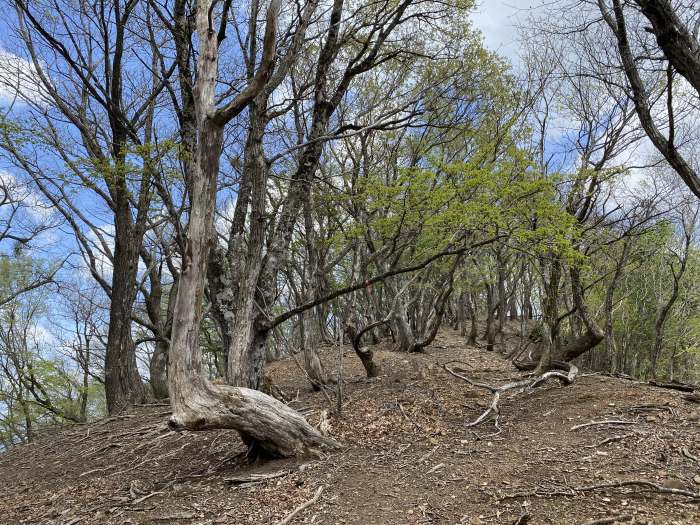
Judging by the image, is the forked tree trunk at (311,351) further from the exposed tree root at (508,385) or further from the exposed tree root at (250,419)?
the exposed tree root at (250,419)

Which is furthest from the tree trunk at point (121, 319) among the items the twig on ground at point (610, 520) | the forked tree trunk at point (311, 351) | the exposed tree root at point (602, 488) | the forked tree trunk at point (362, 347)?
the twig on ground at point (610, 520)

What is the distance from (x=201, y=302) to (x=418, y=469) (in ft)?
8.85

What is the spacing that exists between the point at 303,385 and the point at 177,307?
5.41 meters

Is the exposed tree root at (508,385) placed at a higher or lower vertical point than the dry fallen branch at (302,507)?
higher

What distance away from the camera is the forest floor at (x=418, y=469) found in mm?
3475

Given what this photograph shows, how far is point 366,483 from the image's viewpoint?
4168 mm

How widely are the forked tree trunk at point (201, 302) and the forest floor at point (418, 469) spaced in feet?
1.91

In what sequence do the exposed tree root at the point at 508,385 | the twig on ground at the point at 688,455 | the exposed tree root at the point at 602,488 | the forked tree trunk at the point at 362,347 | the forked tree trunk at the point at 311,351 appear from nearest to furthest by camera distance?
the exposed tree root at the point at 602,488 < the twig on ground at the point at 688,455 < the exposed tree root at the point at 508,385 < the forked tree trunk at the point at 362,347 < the forked tree trunk at the point at 311,351

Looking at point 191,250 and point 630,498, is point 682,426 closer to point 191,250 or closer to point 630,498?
point 630,498

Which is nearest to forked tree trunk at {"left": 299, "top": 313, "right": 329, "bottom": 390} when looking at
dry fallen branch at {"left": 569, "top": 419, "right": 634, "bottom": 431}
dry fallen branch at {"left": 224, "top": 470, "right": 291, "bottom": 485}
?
dry fallen branch at {"left": 224, "top": 470, "right": 291, "bottom": 485}

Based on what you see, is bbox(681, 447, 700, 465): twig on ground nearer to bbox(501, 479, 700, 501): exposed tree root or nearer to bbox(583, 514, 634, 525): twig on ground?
bbox(501, 479, 700, 501): exposed tree root

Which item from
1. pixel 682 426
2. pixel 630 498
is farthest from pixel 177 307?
pixel 682 426

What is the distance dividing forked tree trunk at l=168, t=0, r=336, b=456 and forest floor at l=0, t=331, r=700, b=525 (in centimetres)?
58

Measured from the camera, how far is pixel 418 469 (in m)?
4.43
